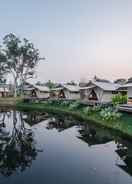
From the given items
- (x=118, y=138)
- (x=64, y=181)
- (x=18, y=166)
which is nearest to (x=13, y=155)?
(x=18, y=166)

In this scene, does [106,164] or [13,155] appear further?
[13,155]

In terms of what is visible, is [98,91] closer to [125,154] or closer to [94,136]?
[94,136]

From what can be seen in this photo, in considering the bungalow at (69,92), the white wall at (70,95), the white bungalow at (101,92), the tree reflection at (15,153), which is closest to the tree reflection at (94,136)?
the tree reflection at (15,153)

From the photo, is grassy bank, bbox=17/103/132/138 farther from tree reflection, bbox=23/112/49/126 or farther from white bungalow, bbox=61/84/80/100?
white bungalow, bbox=61/84/80/100

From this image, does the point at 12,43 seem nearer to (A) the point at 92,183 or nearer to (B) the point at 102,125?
(B) the point at 102,125

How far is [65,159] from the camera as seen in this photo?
10.6 meters

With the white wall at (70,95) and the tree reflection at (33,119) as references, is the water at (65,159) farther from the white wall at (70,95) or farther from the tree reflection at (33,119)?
the white wall at (70,95)

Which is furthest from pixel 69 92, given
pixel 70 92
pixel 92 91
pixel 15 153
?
pixel 15 153

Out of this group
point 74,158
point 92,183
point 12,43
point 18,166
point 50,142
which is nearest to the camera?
point 92,183

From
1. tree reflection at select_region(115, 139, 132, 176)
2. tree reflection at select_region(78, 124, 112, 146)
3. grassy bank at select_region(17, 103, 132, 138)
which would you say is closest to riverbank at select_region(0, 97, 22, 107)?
grassy bank at select_region(17, 103, 132, 138)

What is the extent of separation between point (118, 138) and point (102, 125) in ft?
13.6

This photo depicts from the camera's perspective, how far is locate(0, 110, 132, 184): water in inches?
320

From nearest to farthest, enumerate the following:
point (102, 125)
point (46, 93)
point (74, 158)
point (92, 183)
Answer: point (92, 183), point (74, 158), point (102, 125), point (46, 93)

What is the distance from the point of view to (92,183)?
7.66 m
